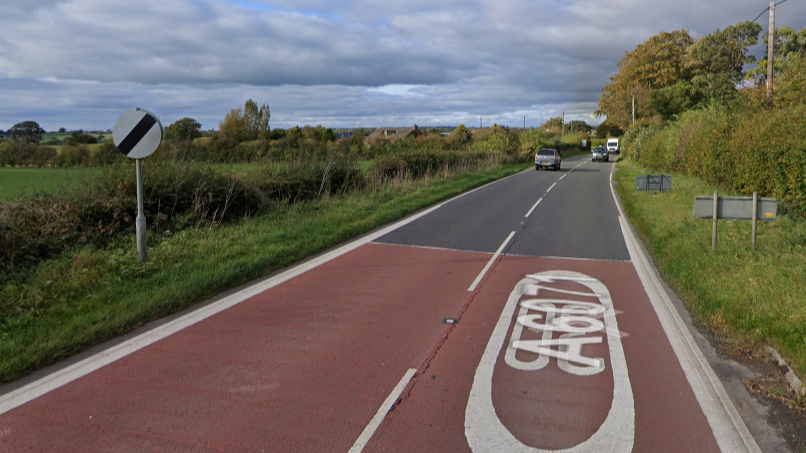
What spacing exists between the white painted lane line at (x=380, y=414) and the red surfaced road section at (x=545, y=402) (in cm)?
6

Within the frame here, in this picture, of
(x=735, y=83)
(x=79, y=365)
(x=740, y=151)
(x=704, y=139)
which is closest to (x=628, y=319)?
(x=79, y=365)

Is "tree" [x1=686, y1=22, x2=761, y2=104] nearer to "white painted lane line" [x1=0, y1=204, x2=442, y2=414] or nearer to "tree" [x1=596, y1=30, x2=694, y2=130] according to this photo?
"tree" [x1=596, y1=30, x2=694, y2=130]

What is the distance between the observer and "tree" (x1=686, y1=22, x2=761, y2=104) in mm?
54781

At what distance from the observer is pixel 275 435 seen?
13.3 ft

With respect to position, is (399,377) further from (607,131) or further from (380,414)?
(607,131)

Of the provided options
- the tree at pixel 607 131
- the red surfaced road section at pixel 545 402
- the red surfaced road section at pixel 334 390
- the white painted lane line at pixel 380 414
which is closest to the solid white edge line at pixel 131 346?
the red surfaced road section at pixel 334 390

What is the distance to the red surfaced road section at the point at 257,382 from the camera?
158 inches

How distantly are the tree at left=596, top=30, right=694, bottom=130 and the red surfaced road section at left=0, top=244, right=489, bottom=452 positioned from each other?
228ft

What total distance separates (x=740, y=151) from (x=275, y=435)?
55.1 feet

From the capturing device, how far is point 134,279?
7922mm

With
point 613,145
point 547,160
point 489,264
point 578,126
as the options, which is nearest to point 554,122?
point 578,126

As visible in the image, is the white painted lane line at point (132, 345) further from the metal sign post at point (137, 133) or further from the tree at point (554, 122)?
the tree at point (554, 122)

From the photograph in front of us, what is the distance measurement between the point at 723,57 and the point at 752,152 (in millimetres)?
51378

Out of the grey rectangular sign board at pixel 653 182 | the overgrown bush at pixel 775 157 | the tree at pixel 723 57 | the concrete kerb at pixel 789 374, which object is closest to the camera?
the concrete kerb at pixel 789 374
